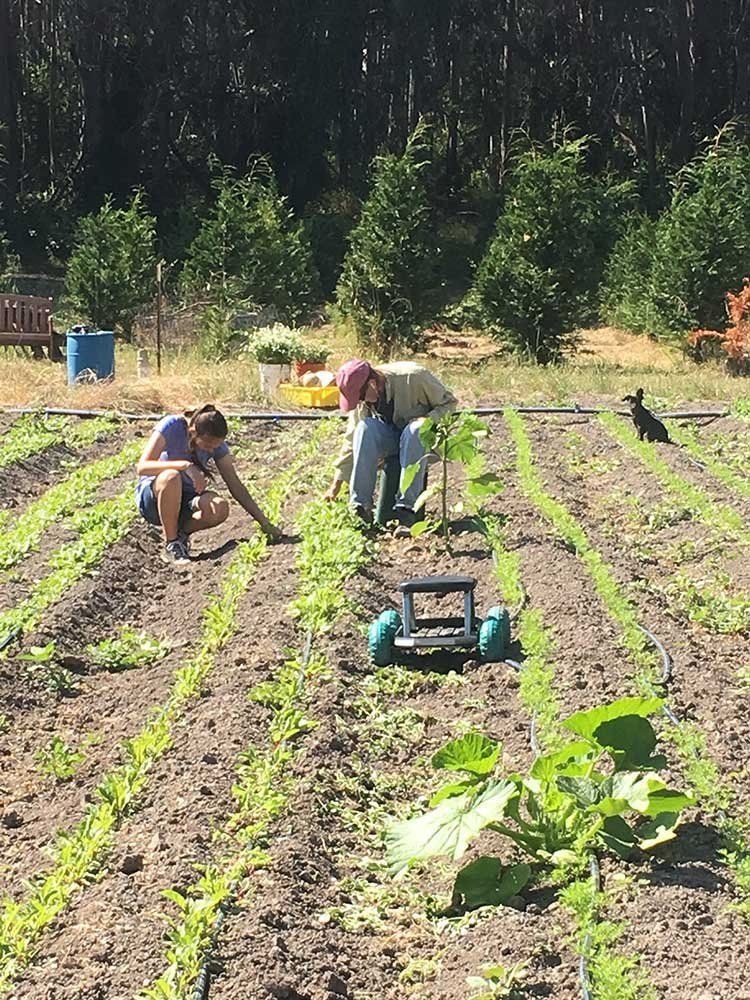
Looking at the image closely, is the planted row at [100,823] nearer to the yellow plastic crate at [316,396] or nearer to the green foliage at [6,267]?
the yellow plastic crate at [316,396]

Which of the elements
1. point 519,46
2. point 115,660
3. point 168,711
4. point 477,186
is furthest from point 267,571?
point 519,46

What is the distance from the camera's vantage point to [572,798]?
12.2 feet

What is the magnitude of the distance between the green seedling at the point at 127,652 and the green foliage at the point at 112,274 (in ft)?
45.6

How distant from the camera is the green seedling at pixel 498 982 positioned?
3.10 metres

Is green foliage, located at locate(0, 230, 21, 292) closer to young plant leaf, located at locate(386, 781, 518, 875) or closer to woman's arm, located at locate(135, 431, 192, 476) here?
woman's arm, located at locate(135, 431, 192, 476)

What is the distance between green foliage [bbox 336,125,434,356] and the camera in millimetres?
17812

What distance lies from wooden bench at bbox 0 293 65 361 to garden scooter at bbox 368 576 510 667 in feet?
38.1

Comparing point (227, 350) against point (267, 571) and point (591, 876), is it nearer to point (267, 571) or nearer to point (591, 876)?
point (267, 571)

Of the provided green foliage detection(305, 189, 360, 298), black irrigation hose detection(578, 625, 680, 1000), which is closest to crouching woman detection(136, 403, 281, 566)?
black irrigation hose detection(578, 625, 680, 1000)

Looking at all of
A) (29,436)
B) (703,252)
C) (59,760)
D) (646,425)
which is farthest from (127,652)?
(703,252)

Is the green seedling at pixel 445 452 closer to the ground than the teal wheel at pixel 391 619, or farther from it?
farther from it

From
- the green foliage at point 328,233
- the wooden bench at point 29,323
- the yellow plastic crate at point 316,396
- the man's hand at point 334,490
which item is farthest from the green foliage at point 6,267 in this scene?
the man's hand at point 334,490

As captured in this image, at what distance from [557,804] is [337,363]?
12.6 m

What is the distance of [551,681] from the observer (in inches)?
197
